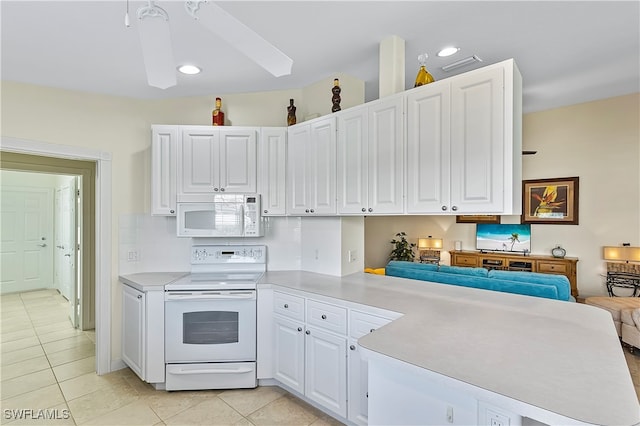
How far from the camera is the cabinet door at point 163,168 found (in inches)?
115

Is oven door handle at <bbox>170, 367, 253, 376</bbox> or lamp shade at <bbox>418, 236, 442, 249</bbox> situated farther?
lamp shade at <bbox>418, 236, 442, 249</bbox>

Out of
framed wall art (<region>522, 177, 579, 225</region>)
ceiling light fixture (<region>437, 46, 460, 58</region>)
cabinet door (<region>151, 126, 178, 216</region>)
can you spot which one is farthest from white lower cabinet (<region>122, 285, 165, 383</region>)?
framed wall art (<region>522, 177, 579, 225</region>)

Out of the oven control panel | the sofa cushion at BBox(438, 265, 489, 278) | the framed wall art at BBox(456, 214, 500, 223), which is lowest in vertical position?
the sofa cushion at BBox(438, 265, 489, 278)

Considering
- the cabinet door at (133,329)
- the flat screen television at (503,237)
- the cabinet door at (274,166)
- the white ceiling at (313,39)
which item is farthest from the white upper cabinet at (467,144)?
the flat screen television at (503,237)

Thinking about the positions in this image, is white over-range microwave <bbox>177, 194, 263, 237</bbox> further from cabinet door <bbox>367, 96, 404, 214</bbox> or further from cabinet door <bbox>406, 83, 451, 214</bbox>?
cabinet door <bbox>406, 83, 451, 214</bbox>

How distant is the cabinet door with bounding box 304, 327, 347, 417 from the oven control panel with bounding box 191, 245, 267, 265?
1.10m

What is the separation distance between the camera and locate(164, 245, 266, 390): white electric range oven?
2.61m

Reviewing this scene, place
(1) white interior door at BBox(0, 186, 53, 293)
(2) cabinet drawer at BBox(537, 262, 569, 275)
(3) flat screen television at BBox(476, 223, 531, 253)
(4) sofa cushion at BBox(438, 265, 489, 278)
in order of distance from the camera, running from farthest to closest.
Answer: (1) white interior door at BBox(0, 186, 53, 293) < (3) flat screen television at BBox(476, 223, 531, 253) < (2) cabinet drawer at BBox(537, 262, 569, 275) < (4) sofa cushion at BBox(438, 265, 489, 278)

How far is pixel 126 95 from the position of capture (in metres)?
3.14

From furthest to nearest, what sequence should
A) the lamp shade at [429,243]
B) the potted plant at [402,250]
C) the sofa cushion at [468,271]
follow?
the potted plant at [402,250]
the lamp shade at [429,243]
the sofa cushion at [468,271]

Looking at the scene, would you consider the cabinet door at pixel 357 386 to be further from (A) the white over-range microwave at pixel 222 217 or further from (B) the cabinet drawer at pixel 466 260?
(B) the cabinet drawer at pixel 466 260

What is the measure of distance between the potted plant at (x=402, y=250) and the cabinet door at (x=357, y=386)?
178 inches

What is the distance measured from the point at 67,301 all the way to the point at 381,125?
20.3ft

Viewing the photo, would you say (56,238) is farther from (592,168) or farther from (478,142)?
(592,168)
